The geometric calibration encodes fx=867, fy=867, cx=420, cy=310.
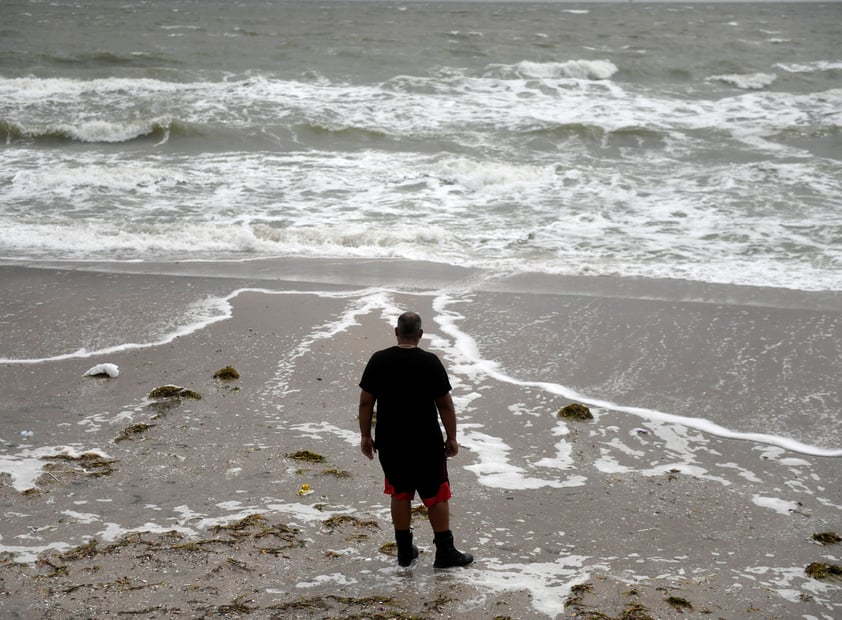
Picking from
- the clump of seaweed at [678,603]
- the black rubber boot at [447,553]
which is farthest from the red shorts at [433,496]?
the clump of seaweed at [678,603]

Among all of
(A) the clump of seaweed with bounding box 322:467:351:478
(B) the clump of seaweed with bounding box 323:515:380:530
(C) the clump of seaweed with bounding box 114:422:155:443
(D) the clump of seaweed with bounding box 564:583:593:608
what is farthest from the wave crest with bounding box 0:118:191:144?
(D) the clump of seaweed with bounding box 564:583:593:608

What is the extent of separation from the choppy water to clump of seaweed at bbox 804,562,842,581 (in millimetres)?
6245

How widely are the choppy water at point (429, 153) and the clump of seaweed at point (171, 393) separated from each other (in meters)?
4.98

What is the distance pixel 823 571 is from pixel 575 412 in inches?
93.9

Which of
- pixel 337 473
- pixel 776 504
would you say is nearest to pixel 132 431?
pixel 337 473

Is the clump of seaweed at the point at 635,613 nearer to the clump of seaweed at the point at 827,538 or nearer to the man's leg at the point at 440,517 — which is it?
the man's leg at the point at 440,517

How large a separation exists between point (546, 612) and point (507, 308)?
535cm

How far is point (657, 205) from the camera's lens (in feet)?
46.9

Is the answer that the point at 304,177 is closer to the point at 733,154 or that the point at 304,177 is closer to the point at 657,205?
the point at 657,205

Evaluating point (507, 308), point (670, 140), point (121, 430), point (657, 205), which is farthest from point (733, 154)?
point (121, 430)

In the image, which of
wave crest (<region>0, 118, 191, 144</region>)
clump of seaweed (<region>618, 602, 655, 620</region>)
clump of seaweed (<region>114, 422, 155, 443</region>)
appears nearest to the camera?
clump of seaweed (<region>618, 602, 655, 620</region>)

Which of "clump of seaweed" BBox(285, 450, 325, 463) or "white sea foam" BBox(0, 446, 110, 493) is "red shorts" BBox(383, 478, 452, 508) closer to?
"clump of seaweed" BBox(285, 450, 325, 463)

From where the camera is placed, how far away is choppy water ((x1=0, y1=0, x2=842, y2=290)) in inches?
476

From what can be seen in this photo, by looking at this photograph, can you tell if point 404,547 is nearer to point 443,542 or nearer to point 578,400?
point 443,542
